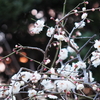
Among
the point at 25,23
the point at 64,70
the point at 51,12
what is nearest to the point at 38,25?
the point at 64,70

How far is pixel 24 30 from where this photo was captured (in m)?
2.63

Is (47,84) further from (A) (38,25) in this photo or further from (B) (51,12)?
(B) (51,12)

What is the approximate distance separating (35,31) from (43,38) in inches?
59.5

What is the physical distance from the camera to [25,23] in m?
2.58

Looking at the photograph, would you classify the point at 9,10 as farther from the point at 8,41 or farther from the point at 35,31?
the point at 35,31

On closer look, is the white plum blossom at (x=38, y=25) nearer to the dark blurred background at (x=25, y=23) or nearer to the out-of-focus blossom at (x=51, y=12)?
the dark blurred background at (x=25, y=23)

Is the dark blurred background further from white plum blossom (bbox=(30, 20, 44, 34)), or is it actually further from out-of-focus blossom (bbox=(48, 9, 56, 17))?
white plum blossom (bbox=(30, 20, 44, 34))

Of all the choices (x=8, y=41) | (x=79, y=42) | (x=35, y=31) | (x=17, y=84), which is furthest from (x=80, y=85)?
(x=8, y=41)

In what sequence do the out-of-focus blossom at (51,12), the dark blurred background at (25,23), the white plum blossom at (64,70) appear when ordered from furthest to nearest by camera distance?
1. the out-of-focus blossom at (51,12)
2. the dark blurred background at (25,23)
3. the white plum blossom at (64,70)

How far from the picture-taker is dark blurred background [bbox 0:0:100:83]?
232cm

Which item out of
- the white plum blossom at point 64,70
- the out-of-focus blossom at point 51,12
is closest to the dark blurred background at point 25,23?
A: the out-of-focus blossom at point 51,12

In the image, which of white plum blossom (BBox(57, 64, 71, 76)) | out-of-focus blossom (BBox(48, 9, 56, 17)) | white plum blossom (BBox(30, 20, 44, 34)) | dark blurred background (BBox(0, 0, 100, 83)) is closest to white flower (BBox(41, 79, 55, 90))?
white plum blossom (BBox(57, 64, 71, 76))

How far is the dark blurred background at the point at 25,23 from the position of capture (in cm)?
232

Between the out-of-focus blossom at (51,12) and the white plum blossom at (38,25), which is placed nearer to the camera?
the white plum blossom at (38,25)
